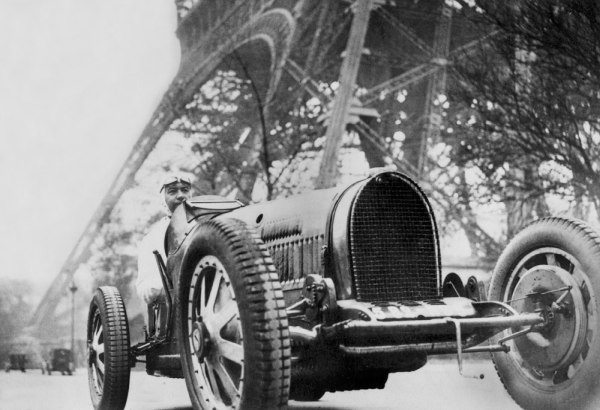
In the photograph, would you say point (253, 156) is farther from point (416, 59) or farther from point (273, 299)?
point (273, 299)

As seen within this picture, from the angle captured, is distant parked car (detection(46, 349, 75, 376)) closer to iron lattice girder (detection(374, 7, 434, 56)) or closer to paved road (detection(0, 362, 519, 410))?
paved road (detection(0, 362, 519, 410))

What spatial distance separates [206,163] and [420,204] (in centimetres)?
886

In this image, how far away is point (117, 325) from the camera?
394 cm

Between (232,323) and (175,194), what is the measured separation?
150 cm

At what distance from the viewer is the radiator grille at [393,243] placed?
3.18 meters

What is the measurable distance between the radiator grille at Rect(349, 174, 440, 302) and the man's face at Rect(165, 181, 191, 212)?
1342 millimetres

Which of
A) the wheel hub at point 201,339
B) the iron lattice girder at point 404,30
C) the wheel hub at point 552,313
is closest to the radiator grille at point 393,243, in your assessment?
the wheel hub at point 552,313

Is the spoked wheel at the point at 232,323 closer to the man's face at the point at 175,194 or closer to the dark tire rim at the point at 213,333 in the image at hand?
the dark tire rim at the point at 213,333

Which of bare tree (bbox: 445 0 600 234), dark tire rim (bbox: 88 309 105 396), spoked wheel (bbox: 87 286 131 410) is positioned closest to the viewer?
spoked wheel (bbox: 87 286 131 410)

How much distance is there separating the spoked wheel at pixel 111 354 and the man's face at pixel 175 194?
0.53 m

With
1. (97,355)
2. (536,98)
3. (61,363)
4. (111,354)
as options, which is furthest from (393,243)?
(61,363)

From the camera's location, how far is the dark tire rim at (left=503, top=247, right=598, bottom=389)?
3373 millimetres

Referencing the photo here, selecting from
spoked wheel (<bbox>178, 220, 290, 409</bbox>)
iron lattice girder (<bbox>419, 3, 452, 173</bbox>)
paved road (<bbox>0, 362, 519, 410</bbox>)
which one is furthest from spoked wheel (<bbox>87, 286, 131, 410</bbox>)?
iron lattice girder (<bbox>419, 3, 452, 173</bbox>)

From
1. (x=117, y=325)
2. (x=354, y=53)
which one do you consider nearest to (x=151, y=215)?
(x=354, y=53)
